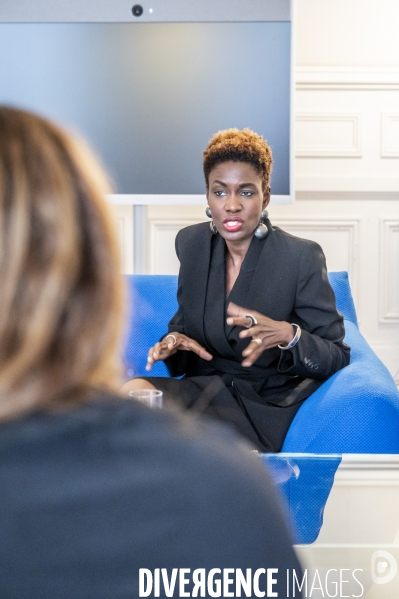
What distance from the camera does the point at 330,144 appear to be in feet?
13.0

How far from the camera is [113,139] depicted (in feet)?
11.0

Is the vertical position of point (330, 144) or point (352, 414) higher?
point (330, 144)

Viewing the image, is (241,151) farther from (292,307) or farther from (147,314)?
(147,314)

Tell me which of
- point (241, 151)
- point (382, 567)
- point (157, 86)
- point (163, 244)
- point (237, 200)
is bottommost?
point (382, 567)

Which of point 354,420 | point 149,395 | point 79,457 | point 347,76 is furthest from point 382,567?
point 347,76

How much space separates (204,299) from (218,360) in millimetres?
183

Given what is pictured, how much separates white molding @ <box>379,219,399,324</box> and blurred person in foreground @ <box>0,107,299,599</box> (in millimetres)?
3668

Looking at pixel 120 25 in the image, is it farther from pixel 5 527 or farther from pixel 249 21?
pixel 5 527

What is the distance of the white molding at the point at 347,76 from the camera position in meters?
3.92

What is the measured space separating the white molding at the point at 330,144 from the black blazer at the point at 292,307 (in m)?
1.83

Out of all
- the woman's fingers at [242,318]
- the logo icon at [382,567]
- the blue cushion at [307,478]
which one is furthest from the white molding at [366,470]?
the woman's fingers at [242,318]

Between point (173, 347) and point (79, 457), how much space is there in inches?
61.9

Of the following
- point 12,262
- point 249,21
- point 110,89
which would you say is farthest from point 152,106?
point 12,262

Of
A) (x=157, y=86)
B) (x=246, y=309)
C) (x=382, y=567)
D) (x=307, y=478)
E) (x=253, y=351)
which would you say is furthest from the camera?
(x=157, y=86)
